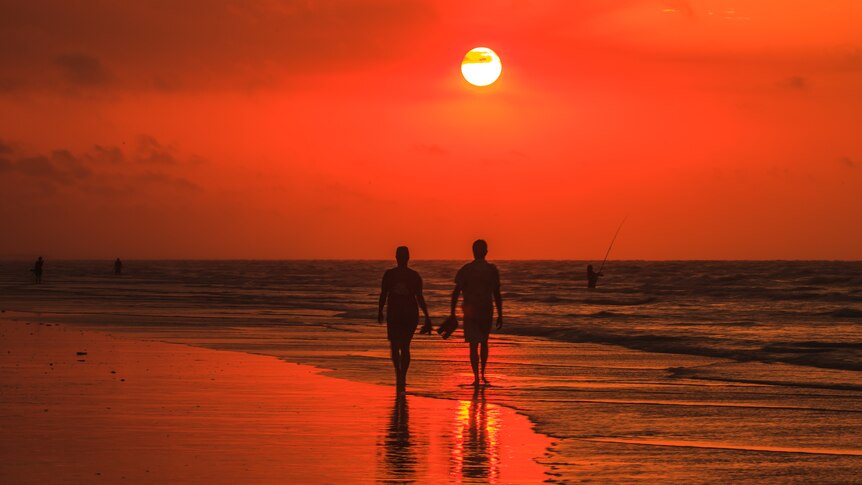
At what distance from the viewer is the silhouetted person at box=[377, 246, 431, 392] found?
45.3ft

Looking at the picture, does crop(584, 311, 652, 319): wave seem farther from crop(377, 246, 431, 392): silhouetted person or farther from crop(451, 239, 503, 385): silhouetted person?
crop(377, 246, 431, 392): silhouetted person

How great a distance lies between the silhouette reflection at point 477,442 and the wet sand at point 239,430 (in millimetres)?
17

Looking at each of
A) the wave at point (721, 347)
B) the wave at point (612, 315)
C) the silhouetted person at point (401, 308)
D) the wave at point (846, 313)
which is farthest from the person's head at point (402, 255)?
the wave at point (846, 313)

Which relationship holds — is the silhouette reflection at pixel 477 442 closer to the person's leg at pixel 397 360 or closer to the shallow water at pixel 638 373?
the shallow water at pixel 638 373

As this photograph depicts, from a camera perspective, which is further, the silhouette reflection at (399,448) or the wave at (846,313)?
the wave at (846,313)

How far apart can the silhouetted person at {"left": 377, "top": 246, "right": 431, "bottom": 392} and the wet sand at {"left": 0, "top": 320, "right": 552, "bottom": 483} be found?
0.47m

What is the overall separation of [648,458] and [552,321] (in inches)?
952

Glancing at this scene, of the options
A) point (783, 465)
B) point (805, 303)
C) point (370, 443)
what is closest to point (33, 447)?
point (370, 443)

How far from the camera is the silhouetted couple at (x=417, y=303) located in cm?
1383

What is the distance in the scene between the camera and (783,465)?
9.09 meters

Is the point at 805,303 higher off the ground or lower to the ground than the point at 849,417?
higher

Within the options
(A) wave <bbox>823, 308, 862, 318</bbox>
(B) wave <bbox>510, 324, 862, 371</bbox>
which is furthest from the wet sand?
(A) wave <bbox>823, 308, 862, 318</bbox>

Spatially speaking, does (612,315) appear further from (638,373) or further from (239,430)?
(239,430)

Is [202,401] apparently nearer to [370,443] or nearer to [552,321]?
[370,443]
